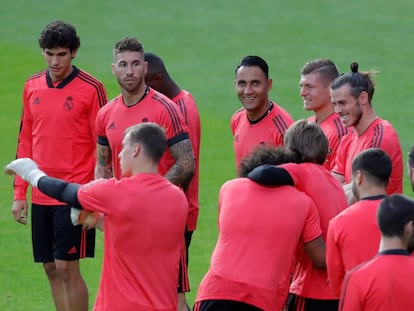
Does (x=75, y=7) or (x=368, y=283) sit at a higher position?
(x=75, y=7)

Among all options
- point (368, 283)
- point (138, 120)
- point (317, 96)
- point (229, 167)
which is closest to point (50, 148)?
point (138, 120)

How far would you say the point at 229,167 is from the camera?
17.1m

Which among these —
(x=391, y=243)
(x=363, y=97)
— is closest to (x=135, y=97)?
(x=363, y=97)

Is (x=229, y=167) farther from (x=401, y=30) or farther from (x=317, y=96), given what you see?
(x=401, y=30)

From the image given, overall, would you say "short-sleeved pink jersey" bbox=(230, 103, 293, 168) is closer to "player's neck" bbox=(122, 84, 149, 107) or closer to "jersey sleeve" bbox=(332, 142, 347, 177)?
"jersey sleeve" bbox=(332, 142, 347, 177)

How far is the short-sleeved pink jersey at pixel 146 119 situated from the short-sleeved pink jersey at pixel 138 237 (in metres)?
1.93

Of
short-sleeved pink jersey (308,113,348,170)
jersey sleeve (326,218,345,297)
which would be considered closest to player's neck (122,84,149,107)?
short-sleeved pink jersey (308,113,348,170)

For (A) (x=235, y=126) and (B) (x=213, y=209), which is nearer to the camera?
(A) (x=235, y=126)

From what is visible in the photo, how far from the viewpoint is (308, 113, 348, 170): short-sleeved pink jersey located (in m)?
9.84

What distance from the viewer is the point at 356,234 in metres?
7.38

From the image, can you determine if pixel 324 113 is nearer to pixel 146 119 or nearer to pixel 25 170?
pixel 146 119

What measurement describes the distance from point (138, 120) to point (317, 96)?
61.3 inches

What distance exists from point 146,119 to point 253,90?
3.18ft

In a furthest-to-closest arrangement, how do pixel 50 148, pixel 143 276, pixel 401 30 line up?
pixel 401 30
pixel 50 148
pixel 143 276
